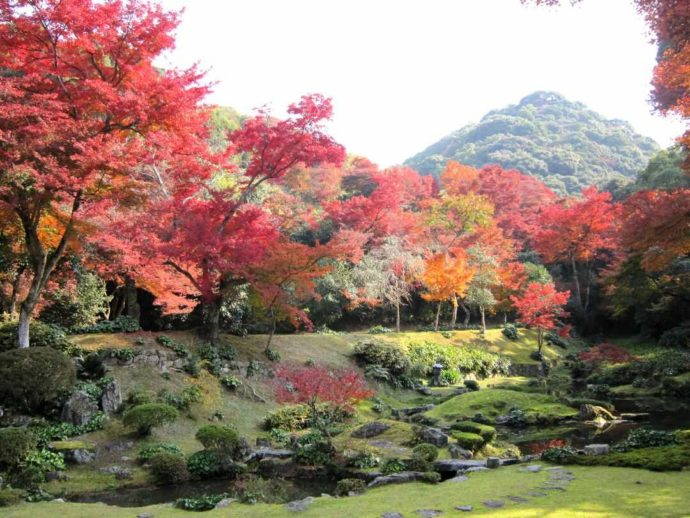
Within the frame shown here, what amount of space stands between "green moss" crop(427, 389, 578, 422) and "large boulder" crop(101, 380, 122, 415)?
9.18 meters

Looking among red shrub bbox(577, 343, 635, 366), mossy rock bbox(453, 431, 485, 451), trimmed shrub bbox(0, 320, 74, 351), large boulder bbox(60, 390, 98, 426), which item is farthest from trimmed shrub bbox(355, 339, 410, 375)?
large boulder bbox(60, 390, 98, 426)

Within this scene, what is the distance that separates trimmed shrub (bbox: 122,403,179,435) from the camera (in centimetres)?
1071

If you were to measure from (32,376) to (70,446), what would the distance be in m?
1.86

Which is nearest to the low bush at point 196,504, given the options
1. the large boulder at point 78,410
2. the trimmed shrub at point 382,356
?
the large boulder at point 78,410

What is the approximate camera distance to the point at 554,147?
83.9 meters

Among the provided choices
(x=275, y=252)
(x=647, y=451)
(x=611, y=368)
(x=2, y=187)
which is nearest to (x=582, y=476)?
(x=647, y=451)

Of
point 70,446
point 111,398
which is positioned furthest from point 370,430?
point 70,446

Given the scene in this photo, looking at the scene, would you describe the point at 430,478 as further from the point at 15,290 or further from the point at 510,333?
the point at 510,333

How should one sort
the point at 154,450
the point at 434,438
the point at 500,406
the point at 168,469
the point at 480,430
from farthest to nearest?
the point at 500,406
the point at 480,430
the point at 434,438
the point at 154,450
the point at 168,469

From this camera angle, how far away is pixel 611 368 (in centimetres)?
2291

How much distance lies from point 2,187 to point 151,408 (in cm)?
611

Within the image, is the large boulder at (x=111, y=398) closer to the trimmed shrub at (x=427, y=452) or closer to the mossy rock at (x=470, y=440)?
the trimmed shrub at (x=427, y=452)

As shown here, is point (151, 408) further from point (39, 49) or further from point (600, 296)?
point (600, 296)

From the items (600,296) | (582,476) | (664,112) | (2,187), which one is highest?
(664,112)
